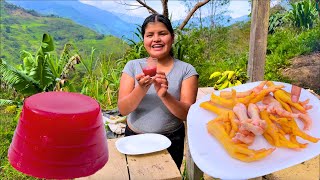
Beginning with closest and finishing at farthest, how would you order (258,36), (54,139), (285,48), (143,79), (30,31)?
1. (54,139)
2. (143,79)
3. (258,36)
4. (285,48)
5. (30,31)

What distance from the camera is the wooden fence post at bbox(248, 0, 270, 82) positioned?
3.57 m

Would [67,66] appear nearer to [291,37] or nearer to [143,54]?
[143,54]

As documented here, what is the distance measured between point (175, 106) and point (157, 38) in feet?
1.15

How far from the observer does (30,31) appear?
2081 cm

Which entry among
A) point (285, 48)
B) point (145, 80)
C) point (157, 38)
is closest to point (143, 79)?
point (145, 80)

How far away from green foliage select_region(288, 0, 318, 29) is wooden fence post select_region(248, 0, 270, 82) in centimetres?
579

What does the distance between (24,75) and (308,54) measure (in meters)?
5.06

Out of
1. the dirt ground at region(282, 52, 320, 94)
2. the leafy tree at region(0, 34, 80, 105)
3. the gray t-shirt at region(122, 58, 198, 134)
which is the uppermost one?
the gray t-shirt at region(122, 58, 198, 134)

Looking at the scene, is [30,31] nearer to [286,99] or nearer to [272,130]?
[286,99]

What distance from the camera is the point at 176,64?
6.72 ft

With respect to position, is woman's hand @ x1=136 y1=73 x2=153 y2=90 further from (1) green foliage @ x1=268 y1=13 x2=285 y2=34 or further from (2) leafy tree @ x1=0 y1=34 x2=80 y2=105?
(1) green foliage @ x1=268 y1=13 x2=285 y2=34

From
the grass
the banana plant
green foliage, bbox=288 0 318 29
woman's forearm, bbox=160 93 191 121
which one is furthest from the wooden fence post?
green foliage, bbox=288 0 318 29

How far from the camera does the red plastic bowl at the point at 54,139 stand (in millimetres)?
873

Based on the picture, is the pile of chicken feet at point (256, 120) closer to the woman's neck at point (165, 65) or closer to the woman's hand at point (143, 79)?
the woman's hand at point (143, 79)
